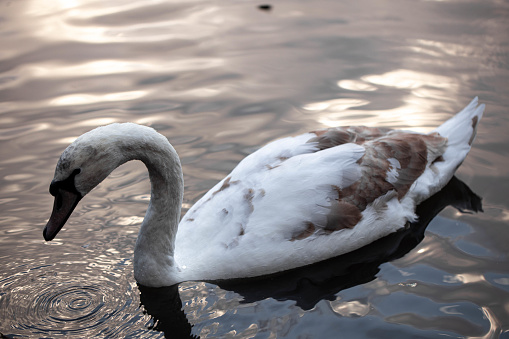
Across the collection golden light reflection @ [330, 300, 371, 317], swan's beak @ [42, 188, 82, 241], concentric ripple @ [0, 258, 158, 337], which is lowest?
golden light reflection @ [330, 300, 371, 317]

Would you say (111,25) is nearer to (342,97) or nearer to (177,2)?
(177,2)

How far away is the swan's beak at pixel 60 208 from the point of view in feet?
18.3

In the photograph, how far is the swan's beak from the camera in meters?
5.58

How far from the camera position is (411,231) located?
7.19 m

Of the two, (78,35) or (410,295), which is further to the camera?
(78,35)

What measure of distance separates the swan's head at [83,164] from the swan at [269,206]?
0.04ft

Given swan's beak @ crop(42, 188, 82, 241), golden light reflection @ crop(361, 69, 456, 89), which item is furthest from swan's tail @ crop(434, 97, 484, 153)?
swan's beak @ crop(42, 188, 82, 241)

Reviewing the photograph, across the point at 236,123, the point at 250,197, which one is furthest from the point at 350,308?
the point at 236,123

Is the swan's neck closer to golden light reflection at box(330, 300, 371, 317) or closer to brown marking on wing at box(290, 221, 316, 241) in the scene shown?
brown marking on wing at box(290, 221, 316, 241)

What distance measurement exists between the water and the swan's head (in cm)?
103

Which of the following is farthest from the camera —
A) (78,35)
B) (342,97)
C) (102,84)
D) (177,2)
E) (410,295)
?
(177,2)

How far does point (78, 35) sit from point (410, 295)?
7773mm

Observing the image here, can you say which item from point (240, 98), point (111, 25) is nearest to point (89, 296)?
point (240, 98)

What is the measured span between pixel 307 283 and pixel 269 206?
0.79 m
